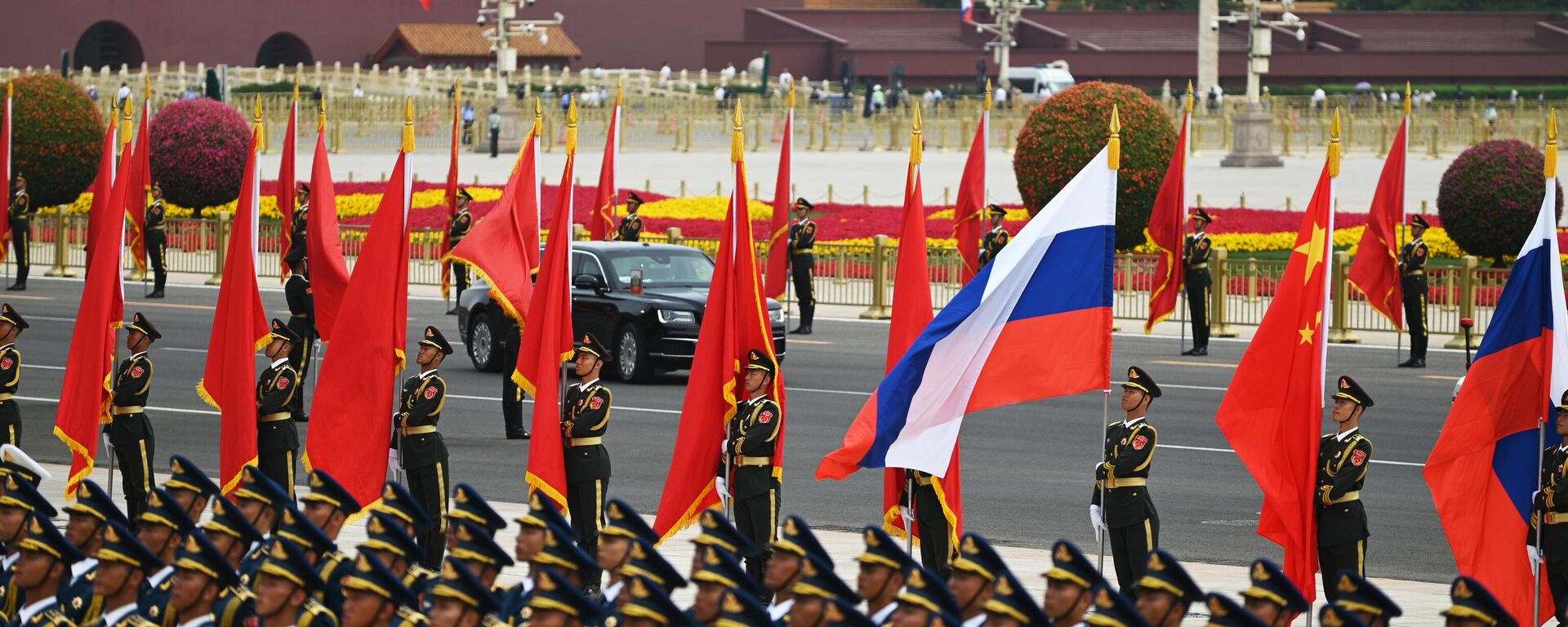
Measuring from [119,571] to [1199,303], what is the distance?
1612 centimetres

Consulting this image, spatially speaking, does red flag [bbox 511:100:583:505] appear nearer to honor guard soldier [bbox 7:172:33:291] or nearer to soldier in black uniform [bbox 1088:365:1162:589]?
soldier in black uniform [bbox 1088:365:1162:589]

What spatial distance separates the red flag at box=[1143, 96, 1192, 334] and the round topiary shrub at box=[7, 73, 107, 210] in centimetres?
1686

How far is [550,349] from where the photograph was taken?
11750mm

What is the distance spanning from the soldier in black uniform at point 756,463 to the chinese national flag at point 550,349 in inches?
37.5

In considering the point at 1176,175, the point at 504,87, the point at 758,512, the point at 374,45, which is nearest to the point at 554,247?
the point at 758,512

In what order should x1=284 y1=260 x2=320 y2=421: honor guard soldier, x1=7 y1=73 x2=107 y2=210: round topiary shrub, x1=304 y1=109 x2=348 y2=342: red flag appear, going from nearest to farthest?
x1=304 y1=109 x2=348 y2=342: red flag
x1=284 y1=260 x2=320 y2=421: honor guard soldier
x1=7 y1=73 x2=107 y2=210: round topiary shrub

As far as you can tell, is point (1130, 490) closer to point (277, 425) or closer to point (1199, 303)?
point (277, 425)

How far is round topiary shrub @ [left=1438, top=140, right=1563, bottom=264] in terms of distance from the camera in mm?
25828

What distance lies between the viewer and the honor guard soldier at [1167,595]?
720 centimetres

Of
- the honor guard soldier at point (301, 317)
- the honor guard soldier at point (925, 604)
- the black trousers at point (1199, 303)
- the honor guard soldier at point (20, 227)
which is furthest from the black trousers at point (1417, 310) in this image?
the honor guard soldier at point (20, 227)

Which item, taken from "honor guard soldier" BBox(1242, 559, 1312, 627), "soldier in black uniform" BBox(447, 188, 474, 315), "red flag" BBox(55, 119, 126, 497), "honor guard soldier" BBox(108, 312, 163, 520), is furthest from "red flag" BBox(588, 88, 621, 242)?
"honor guard soldier" BBox(1242, 559, 1312, 627)

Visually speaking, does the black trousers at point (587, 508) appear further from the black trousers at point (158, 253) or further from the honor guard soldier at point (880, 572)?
the black trousers at point (158, 253)

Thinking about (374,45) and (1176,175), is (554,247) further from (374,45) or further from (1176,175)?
(374,45)

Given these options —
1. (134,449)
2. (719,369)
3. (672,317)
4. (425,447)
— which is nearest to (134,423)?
(134,449)
